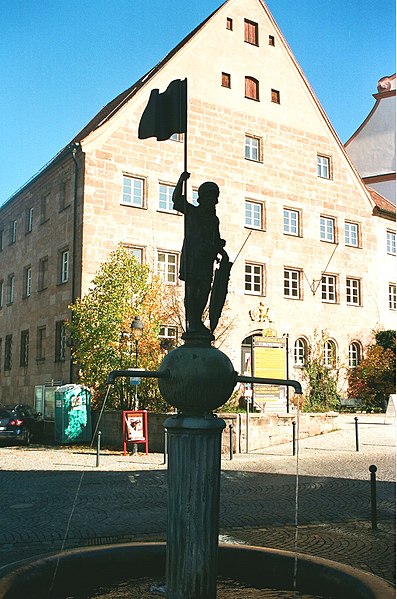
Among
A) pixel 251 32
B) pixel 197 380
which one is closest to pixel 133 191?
pixel 251 32

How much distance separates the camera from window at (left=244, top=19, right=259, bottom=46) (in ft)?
102

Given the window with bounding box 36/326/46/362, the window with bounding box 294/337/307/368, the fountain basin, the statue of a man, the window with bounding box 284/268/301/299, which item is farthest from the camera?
the window with bounding box 284/268/301/299

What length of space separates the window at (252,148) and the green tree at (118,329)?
9285 millimetres

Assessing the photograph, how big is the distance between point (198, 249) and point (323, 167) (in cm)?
2984

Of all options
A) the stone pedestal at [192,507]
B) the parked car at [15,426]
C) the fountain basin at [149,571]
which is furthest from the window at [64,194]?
the stone pedestal at [192,507]

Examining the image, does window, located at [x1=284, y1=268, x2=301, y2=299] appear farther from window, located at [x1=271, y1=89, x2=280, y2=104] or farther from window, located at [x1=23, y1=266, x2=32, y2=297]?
window, located at [x1=23, y1=266, x2=32, y2=297]

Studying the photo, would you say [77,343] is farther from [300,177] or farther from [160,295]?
[300,177]

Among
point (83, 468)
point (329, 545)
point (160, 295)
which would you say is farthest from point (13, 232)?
point (329, 545)

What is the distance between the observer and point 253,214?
3023cm

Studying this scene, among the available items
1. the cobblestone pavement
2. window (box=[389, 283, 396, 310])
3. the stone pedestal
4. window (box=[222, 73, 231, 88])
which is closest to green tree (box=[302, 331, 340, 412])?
window (box=[389, 283, 396, 310])

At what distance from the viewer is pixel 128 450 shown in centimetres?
1961

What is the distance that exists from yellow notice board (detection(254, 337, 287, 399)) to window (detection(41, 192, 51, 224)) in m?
12.1

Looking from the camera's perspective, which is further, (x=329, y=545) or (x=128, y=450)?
(x=128, y=450)

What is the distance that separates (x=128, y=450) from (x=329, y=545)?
12.0 metres
